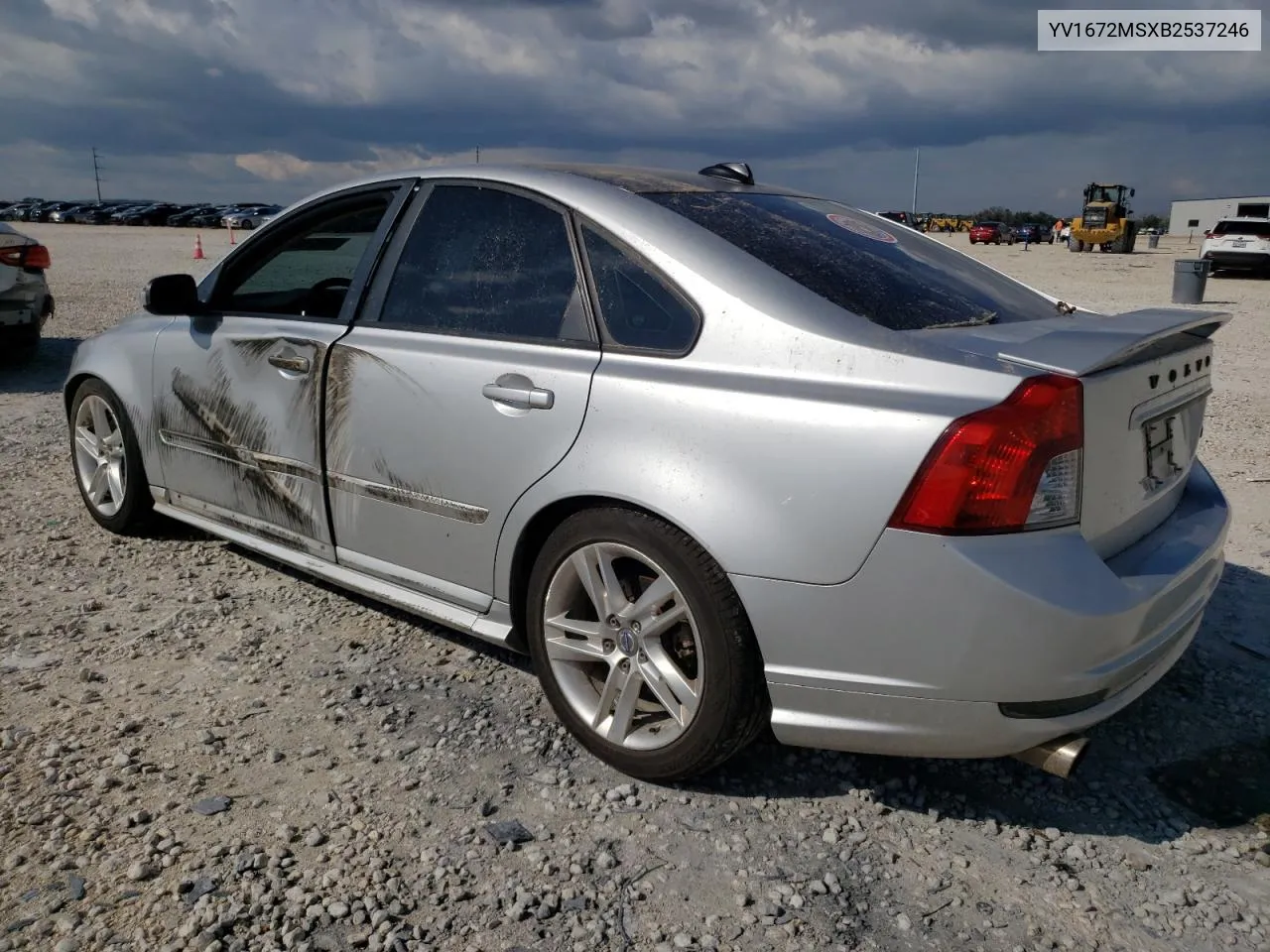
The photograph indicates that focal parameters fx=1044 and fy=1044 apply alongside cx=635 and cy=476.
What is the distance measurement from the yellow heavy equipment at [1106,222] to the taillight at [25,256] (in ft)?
132

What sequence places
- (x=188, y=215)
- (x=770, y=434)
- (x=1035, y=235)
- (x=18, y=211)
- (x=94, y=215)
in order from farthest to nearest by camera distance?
(x=18, y=211) → (x=94, y=215) → (x=188, y=215) → (x=1035, y=235) → (x=770, y=434)

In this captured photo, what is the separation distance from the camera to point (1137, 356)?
2.60 meters

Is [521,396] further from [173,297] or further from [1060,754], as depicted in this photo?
[173,297]

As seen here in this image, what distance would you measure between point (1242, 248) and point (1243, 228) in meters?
1.29

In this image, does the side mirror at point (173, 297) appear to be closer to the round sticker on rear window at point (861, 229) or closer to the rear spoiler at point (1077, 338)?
the round sticker on rear window at point (861, 229)

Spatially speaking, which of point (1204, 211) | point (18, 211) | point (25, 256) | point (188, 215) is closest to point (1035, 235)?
point (1204, 211)

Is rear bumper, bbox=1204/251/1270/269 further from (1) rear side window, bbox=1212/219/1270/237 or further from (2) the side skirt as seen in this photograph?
(2) the side skirt

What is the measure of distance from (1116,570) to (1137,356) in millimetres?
541

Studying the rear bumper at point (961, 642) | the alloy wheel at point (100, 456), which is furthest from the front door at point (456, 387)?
the alloy wheel at point (100, 456)

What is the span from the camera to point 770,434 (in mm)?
2461

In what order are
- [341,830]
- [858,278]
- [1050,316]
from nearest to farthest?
1. [341,830]
2. [858,278]
3. [1050,316]

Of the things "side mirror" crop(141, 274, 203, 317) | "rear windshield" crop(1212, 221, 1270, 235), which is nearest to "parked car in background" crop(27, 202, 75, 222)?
"rear windshield" crop(1212, 221, 1270, 235)

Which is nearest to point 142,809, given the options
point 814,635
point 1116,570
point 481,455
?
point 481,455

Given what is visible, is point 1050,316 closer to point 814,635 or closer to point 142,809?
point 814,635
